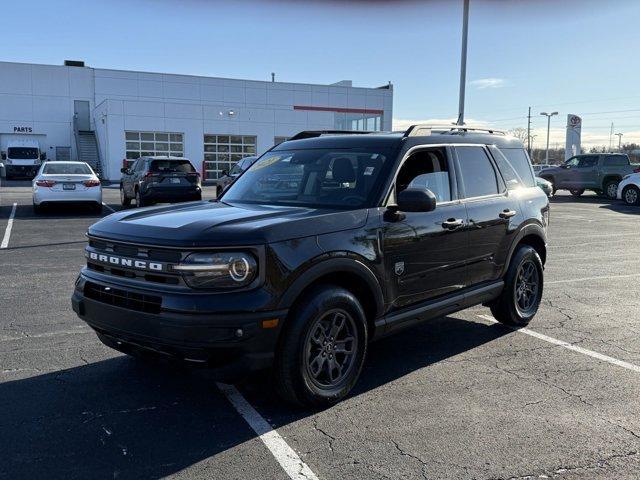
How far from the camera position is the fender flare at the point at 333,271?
3.78m

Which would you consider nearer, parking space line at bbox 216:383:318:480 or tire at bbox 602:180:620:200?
parking space line at bbox 216:383:318:480

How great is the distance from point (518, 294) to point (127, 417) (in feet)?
13.5

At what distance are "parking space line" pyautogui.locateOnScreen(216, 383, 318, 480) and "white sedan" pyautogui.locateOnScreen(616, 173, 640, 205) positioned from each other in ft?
76.2

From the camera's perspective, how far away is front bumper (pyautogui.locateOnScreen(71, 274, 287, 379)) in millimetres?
3549

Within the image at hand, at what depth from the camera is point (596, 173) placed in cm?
2734

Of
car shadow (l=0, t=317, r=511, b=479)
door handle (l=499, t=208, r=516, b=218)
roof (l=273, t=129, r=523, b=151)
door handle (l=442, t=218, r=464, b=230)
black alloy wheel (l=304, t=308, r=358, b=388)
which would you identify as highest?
roof (l=273, t=129, r=523, b=151)

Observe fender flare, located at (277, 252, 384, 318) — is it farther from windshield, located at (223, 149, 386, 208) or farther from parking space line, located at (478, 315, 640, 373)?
parking space line, located at (478, 315, 640, 373)

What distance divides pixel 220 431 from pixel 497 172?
148 inches

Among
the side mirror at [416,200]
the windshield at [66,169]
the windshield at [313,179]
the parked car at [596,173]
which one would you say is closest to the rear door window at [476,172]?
the windshield at [313,179]

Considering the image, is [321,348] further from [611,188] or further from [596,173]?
[611,188]

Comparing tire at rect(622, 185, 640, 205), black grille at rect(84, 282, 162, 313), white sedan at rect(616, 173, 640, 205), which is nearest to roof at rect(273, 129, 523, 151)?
black grille at rect(84, 282, 162, 313)

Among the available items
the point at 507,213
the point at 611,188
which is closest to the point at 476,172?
the point at 507,213

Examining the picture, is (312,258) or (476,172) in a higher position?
(476,172)

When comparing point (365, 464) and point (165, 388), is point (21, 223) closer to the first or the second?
point (165, 388)
